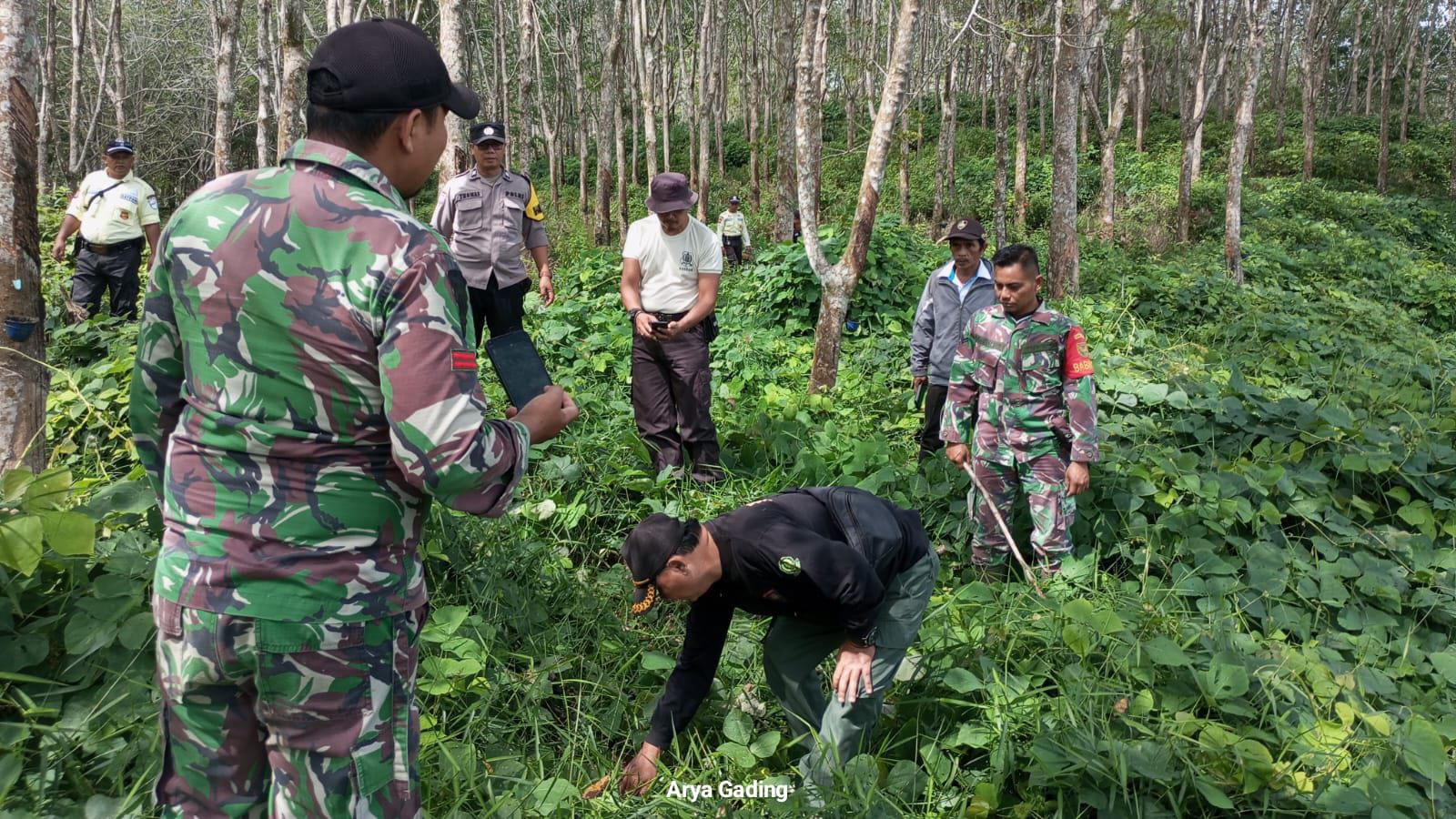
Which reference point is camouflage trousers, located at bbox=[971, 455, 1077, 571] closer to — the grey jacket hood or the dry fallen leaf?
the grey jacket hood

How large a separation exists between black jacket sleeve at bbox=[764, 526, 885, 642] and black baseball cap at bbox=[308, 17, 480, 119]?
1370 millimetres

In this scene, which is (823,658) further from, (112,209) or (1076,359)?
(112,209)

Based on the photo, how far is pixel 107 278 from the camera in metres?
7.14

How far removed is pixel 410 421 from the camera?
1.31 meters

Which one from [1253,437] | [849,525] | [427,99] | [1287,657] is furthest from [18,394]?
[1253,437]

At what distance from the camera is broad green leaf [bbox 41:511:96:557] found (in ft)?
6.86

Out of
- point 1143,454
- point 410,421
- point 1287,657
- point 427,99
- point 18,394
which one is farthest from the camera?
point 1143,454

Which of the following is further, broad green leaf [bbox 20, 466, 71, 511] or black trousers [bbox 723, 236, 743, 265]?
black trousers [bbox 723, 236, 743, 265]

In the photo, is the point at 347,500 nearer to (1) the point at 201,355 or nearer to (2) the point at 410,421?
(2) the point at 410,421

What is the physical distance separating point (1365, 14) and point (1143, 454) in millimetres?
36607

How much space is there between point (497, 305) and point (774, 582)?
3327mm

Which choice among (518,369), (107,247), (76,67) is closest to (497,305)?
(518,369)

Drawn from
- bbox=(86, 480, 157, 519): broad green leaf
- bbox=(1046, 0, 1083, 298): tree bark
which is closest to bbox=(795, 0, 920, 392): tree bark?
bbox=(1046, 0, 1083, 298): tree bark

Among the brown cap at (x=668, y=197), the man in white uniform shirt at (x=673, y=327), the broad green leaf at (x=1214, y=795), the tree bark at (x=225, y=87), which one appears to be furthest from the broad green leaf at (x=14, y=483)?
the tree bark at (x=225, y=87)
